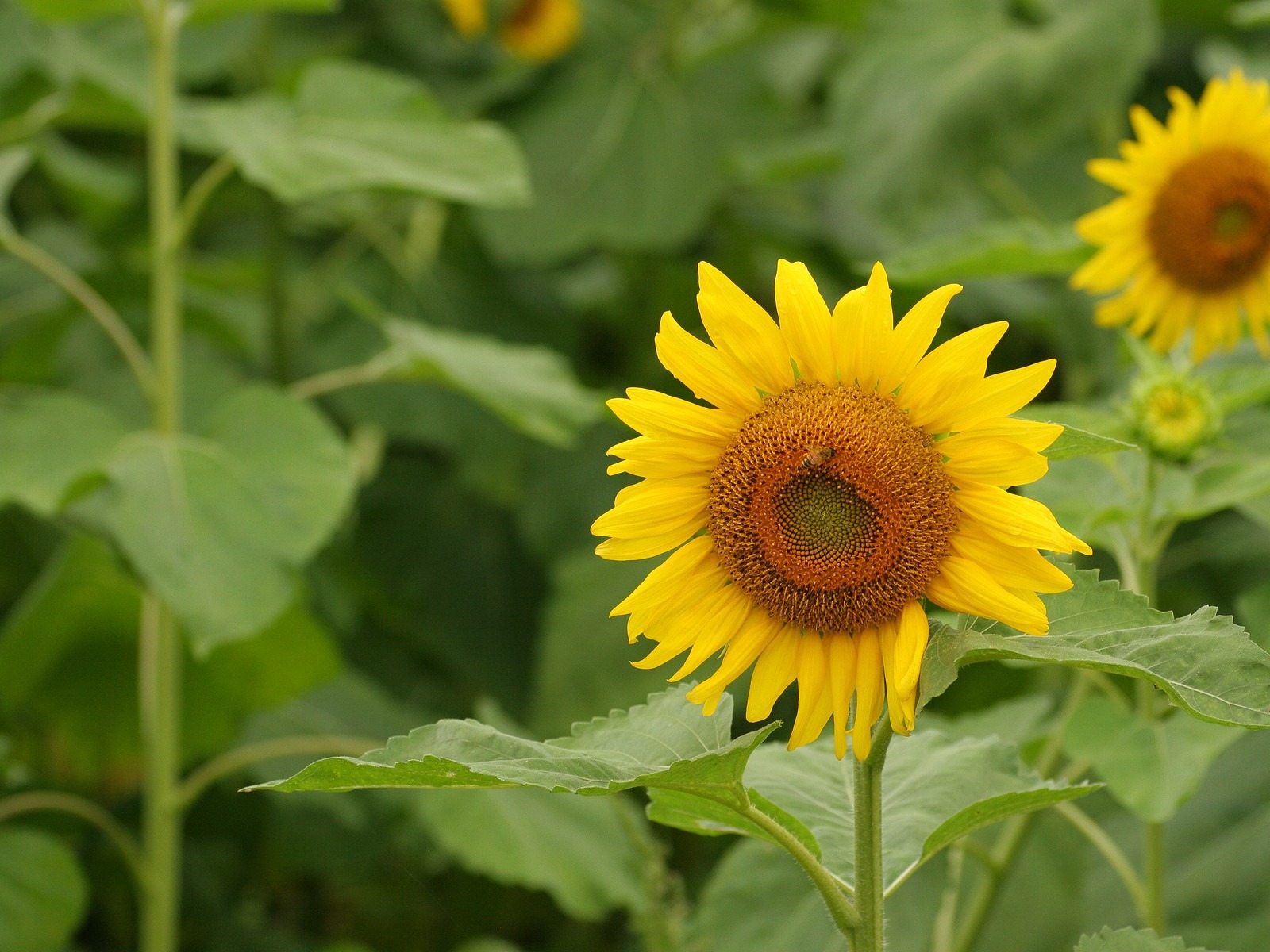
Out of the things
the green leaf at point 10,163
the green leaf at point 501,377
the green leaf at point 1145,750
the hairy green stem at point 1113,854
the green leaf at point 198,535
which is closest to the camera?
the green leaf at point 1145,750

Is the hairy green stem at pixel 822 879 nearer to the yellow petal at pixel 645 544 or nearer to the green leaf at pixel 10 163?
the yellow petal at pixel 645 544

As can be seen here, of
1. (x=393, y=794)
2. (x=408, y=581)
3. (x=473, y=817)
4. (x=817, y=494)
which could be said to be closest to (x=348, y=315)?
(x=408, y=581)

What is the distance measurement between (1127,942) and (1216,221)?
2.26ft

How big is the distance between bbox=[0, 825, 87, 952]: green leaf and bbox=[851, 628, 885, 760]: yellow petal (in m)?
0.96

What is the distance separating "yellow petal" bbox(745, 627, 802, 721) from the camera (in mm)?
650

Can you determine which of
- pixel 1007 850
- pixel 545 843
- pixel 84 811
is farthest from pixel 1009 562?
pixel 84 811

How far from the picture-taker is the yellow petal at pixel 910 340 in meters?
0.62

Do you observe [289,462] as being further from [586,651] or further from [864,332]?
[864,332]

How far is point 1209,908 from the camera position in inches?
46.3

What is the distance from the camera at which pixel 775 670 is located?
0.65 m

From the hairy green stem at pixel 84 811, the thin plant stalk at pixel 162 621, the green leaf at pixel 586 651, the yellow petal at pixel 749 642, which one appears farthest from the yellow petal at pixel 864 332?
the green leaf at pixel 586 651

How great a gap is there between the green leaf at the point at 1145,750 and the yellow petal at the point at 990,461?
0.31 meters

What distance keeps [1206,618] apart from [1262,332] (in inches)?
25.3

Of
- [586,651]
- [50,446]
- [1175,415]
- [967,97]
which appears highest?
[967,97]
